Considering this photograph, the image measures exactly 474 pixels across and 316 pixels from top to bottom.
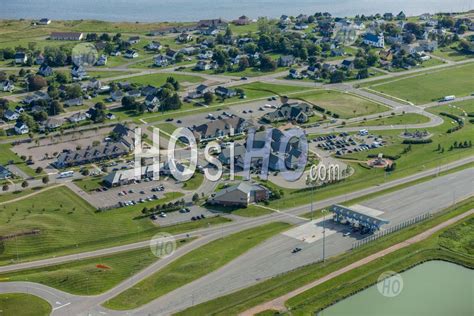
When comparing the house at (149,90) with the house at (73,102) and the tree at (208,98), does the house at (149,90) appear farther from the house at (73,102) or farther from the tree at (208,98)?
the house at (73,102)

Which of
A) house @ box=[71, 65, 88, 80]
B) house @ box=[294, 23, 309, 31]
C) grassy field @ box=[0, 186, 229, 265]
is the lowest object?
grassy field @ box=[0, 186, 229, 265]

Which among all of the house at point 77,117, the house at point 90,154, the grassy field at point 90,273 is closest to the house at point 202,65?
the house at point 77,117

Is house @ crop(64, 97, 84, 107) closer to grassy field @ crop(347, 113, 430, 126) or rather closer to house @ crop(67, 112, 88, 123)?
house @ crop(67, 112, 88, 123)

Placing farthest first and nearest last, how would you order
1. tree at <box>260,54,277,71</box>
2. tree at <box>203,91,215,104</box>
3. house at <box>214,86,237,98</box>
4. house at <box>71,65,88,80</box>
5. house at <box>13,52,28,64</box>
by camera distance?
house at <box>13,52,28,64</box> → tree at <box>260,54,277,71</box> → house at <box>71,65,88,80</box> → house at <box>214,86,237,98</box> → tree at <box>203,91,215,104</box>

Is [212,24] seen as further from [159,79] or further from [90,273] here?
[90,273]

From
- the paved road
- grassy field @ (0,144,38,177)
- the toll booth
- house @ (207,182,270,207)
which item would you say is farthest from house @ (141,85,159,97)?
the toll booth

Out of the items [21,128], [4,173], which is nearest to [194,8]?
[21,128]
